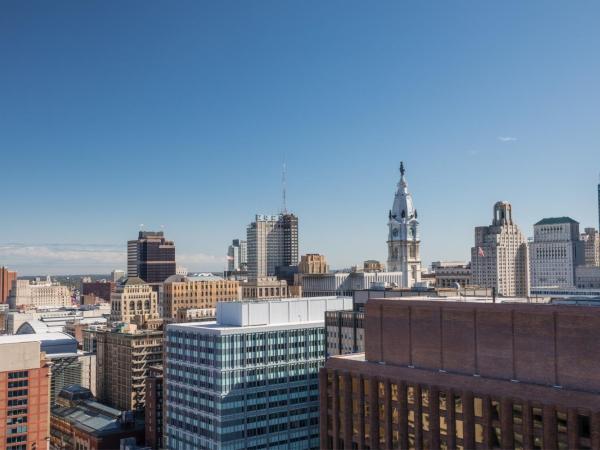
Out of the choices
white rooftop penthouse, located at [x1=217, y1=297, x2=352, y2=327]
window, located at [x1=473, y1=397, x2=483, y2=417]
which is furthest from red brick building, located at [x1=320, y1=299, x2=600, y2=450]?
white rooftop penthouse, located at [x1=217, y1=297, x2=352, y2=327]

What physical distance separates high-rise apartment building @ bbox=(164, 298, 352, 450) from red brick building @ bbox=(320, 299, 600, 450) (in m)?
31.8

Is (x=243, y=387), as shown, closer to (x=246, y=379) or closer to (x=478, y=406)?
(x=246, y=379)

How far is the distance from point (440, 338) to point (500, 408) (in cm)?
1509

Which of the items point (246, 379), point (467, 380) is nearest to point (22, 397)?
point (246, 379)

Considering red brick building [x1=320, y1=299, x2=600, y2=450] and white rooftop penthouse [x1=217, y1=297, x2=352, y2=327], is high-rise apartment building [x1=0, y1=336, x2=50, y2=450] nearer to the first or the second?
white rooftop penthouse [x1=217, y1=297, x2=352, y2=327]

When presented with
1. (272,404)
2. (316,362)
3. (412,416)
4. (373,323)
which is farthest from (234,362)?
(412,416)

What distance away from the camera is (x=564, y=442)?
259 feet

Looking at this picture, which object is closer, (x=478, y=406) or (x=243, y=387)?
(x=478, y=406)

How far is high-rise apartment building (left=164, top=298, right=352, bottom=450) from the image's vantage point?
13938 cm

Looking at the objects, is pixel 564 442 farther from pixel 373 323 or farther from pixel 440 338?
pixel 373 323

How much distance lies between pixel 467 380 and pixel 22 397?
117m

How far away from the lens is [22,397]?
16338cm

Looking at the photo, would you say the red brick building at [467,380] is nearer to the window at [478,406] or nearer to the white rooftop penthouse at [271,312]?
the window at [478,406]

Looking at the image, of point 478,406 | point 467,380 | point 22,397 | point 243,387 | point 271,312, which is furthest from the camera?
point 22,397
